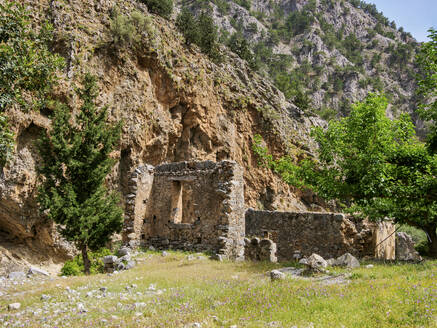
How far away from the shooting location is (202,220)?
15.0m

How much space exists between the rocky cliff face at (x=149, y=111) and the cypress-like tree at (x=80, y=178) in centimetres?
239

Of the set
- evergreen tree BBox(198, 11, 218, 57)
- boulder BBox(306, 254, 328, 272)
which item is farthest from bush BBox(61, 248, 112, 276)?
evergreen tree BBox(198, 11, 218, 57)

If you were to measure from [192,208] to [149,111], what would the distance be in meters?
9.79

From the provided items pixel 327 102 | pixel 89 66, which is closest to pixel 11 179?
pixel 89 66

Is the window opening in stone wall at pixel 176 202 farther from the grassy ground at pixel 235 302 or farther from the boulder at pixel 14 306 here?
the boulder at pixel 14 306

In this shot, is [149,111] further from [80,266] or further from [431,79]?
[431,79]

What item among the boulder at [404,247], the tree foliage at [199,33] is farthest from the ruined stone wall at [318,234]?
the tree foliage at [199,33]

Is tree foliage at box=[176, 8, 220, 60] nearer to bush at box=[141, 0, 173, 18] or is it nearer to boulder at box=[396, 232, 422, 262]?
bush at box=[141, 0, 173, 18]

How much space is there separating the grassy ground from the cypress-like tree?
141 inches

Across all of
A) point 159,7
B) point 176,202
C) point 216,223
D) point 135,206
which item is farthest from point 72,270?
point 159,7

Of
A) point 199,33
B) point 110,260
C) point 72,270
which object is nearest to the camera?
point 110,260

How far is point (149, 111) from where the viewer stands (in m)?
22.2

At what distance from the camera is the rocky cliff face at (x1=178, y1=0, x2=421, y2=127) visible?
7669cm

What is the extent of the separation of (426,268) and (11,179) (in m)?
17.3
